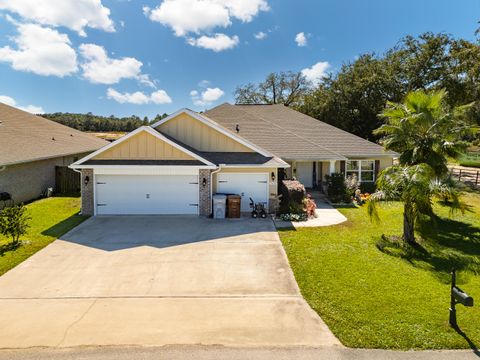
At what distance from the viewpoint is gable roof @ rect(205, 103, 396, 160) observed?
738 inches

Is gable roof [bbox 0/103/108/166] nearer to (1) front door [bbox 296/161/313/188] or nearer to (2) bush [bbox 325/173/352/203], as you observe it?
(1) front door [bbox 296/161/313/188]

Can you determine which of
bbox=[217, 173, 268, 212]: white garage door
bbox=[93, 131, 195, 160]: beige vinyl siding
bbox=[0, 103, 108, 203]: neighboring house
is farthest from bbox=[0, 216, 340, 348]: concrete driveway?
bbox=[0, 103, 108, 203]: neighboring house

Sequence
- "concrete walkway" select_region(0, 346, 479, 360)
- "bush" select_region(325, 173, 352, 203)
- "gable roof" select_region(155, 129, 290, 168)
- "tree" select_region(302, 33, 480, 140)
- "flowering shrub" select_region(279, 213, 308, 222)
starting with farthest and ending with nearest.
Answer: "tree" select_region(302, 33, 480, 140)
"bush" select_region(325, 173, 352, 203)
"gable roof" select_region(155, 129, 290, 168)
"flowering shrub" select_region(279, 213, 308, 222)
"concrete walkway" select_region(0, 346, 479, 360)

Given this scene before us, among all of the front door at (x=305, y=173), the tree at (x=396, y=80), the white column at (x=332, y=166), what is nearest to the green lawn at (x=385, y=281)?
the white column at (x=332, y=166)

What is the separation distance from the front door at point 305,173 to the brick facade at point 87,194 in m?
12.6

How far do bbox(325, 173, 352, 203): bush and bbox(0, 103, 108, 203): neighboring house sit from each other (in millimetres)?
15855

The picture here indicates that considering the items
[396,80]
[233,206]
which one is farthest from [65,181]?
[396,80]

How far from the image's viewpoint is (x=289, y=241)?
10.9 meters

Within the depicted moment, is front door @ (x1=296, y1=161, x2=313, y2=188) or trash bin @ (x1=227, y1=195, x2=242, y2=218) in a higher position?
front door @ (x1=296, y1=161, x2=313, y2=188)

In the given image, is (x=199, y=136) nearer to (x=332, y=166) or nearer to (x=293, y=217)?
(x=293, y=217)

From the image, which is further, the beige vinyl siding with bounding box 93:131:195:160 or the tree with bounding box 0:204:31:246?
the beige vinyl siding with bounding box 93:131:195:160

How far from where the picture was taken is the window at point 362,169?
781 inches

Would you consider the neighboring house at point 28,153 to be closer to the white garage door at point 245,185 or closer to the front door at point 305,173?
the white garage door at point 245,185

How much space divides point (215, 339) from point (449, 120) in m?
9.70
